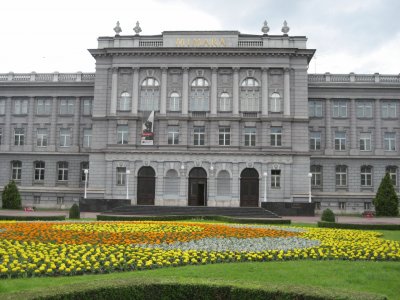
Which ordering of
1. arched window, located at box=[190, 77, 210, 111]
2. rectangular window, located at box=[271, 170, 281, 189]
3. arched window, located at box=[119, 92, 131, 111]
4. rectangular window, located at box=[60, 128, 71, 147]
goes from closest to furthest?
rectangular window, located at box=[271, 170, 281, 189]
arched window, located at box=[190, 77, 210, 111]
arched window, located at box=[119, 92, 131, 111]
rectangular window, located at box=[60, 128, 71, 147]

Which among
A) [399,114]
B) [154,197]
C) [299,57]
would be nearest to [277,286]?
[154,197]

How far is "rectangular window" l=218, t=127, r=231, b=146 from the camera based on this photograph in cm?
5547

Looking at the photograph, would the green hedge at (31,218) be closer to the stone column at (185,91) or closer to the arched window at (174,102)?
the stone column at (185,91)

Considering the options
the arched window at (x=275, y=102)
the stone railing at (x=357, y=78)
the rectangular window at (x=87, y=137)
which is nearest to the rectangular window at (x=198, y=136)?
the arched window at (x=275, y=102)

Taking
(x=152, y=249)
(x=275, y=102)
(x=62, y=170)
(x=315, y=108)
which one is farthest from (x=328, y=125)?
(x=152, y=249)

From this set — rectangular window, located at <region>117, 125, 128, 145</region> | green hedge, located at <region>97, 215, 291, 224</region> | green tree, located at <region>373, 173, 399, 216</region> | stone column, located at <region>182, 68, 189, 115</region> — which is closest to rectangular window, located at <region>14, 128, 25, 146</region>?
rectangular window, located at <region>117, 125, 128, 145</region>

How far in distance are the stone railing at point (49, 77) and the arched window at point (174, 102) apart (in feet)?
43.8

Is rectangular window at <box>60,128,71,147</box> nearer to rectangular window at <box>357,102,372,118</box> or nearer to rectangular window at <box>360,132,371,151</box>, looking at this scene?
rectangular window at <box>357,102,372,118</box>

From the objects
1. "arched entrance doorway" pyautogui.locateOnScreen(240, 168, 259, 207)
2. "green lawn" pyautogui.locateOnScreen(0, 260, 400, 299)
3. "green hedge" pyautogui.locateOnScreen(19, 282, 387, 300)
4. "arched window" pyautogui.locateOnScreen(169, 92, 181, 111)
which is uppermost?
"arched window" pyautogui.locateOnScreen(169, 92, 181, 111)

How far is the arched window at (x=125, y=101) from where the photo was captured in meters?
56.4

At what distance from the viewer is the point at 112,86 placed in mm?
56594

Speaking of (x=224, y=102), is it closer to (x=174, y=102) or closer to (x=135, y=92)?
(x=174, y=102)

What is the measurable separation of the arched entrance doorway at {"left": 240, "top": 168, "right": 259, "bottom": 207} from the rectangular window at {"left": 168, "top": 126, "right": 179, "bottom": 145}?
8.80 meters

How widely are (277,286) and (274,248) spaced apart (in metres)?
8.93
